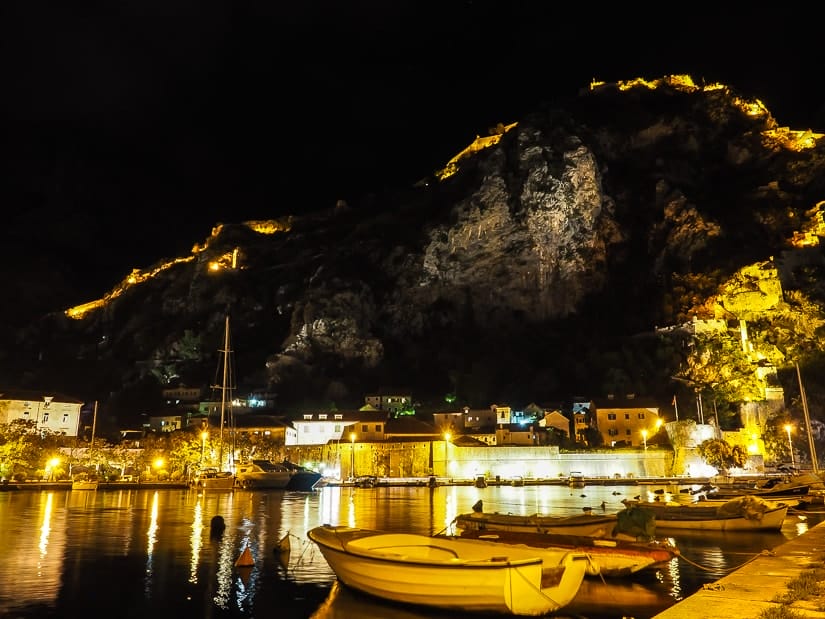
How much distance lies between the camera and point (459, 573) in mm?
9305

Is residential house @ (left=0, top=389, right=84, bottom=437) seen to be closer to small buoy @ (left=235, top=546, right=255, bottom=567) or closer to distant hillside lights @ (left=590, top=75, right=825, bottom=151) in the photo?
small buoy @ (left=235, top=546, right=255, bottom=567)

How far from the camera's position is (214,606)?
36.6 feet

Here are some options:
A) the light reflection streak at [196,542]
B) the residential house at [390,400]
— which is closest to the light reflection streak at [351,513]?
the light reflection streak at [196,542]

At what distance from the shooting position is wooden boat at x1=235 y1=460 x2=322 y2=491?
48750mm

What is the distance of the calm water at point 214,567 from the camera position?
1082cm

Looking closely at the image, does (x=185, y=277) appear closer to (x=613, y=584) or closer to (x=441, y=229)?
(x=441, y=229)

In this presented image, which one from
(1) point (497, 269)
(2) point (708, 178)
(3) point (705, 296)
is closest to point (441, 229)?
(1) point (497, 269)

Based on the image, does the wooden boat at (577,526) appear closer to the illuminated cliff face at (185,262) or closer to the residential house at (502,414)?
the residential house at (502,414)

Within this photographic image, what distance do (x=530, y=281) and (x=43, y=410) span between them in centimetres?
7025

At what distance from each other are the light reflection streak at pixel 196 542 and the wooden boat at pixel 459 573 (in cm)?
492

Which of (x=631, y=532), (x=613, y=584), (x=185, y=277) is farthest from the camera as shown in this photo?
(x=185, y=277)

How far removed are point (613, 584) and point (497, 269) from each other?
267 ft

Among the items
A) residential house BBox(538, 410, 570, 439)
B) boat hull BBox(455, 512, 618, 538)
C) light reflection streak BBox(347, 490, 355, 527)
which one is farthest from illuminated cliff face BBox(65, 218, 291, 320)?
boat hull BBox(455, 512, 618, 538)

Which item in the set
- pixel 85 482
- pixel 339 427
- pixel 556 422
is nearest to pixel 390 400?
pixel 339 427
